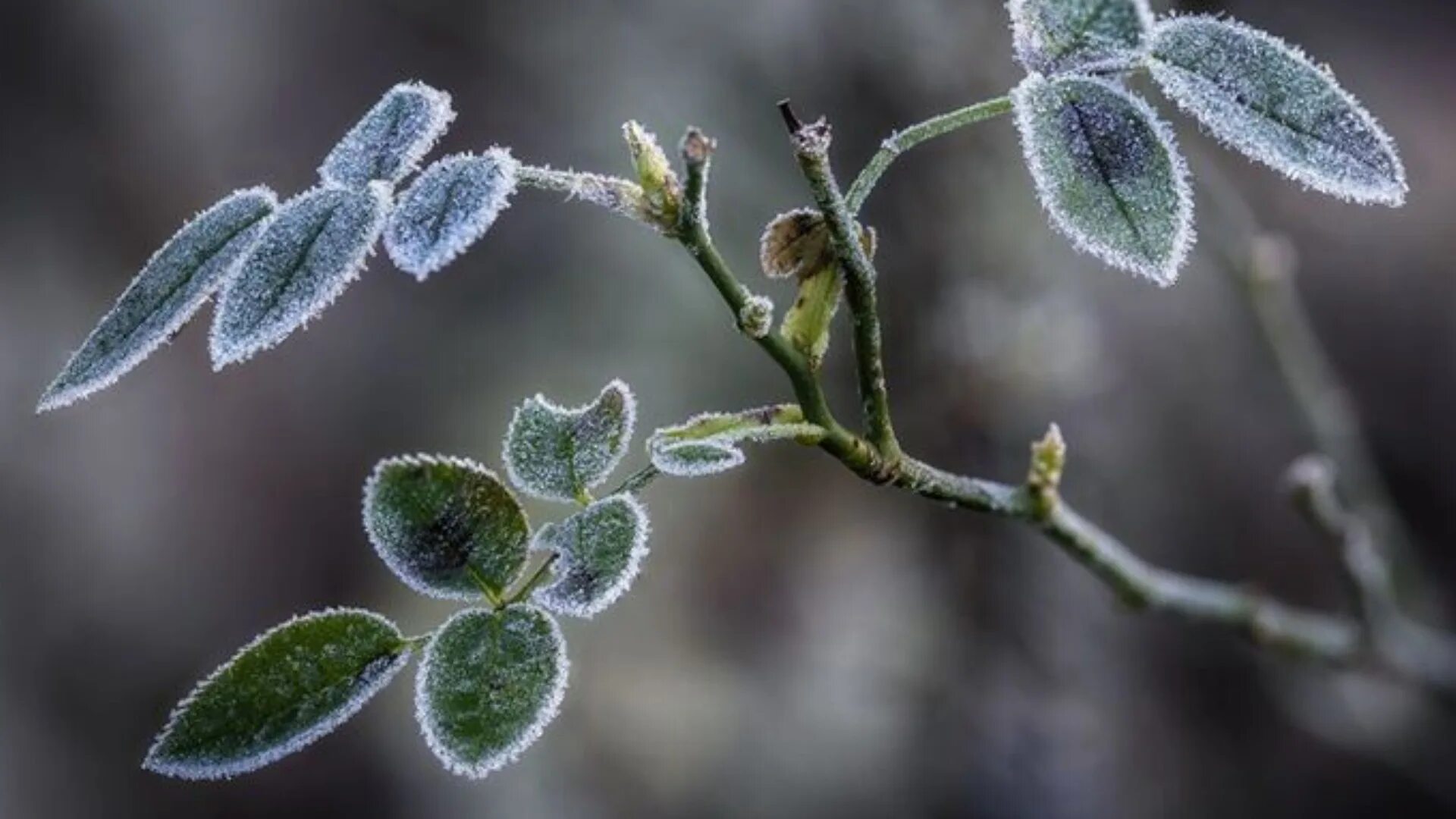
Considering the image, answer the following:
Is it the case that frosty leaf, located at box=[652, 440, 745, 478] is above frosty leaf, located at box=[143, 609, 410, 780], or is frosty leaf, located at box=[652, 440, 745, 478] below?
above

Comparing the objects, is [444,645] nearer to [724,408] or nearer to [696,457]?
[696,457]

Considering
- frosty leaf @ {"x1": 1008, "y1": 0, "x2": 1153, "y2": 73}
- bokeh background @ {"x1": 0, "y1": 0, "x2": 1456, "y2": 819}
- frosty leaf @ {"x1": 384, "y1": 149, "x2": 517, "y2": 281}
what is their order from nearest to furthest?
frosty leaf @ {"x1": 384, "y1": 149, "x2": 517, "y2": 281} → frosty leaf @ {"x1": 1008, "y1": 0, "x2": 1153, "y2": 73} → bokeh background @ {"x1": 0, "y1": 0, "x2": 1456, "y2": 819}

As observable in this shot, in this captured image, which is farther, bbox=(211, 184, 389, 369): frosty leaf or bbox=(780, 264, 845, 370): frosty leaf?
bbox=(780, 264, 845, 370): frosty leaf

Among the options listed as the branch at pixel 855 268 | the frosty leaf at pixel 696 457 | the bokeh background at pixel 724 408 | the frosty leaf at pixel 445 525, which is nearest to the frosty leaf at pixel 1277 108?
the branch at pixel 855 268

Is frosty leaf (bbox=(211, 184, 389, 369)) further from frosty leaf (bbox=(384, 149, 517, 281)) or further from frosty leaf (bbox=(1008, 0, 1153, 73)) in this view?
frosty leaf (bbox=(1008, 0, 1153, 73))

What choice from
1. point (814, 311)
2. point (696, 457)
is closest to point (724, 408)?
point (814, 311)

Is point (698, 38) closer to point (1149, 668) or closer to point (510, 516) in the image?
point (1149, 668)

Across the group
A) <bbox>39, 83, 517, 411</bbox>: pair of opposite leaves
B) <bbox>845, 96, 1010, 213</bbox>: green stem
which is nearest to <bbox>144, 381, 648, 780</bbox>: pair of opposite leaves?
<bbox>39, 83, 517, 411</bbox>: pair of opposite leaves
